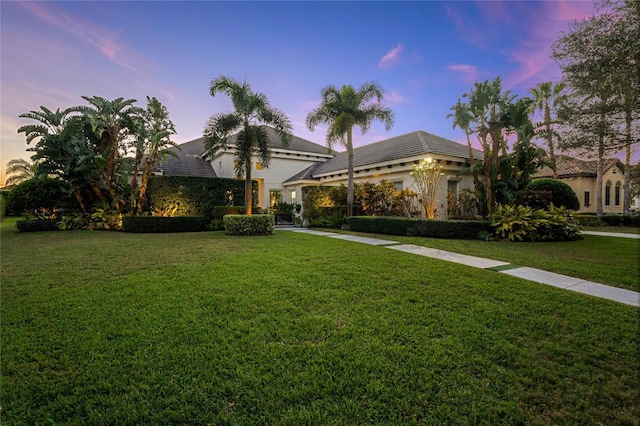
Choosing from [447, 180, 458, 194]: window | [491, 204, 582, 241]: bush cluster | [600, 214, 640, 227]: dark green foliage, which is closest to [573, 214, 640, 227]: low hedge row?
[600, 214, 640, 227]: dark green foliage

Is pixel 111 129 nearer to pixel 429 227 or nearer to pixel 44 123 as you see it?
pixel 44 123

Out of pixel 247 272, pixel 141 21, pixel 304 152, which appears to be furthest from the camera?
pixel 304 152

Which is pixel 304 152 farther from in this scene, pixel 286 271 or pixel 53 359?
pixel 53 359

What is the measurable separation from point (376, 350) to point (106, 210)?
1601cm

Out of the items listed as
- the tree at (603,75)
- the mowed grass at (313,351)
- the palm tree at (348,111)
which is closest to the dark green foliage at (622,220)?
the tree at (603,75)

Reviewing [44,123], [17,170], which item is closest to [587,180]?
[44,123]

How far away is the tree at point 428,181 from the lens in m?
12.7

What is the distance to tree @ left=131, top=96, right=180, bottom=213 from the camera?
1378 centimetres

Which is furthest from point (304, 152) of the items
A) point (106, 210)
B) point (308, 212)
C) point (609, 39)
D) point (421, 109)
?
point (609, 39)

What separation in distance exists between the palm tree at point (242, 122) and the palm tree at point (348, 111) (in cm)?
252

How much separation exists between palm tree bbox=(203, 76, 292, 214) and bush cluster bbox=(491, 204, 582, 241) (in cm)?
992

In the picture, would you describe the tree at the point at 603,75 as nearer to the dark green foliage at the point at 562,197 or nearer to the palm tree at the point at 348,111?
the dark green foliage at the point at 562,197

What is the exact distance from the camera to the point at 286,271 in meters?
5.21

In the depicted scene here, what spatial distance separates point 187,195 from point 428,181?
12.1 m
